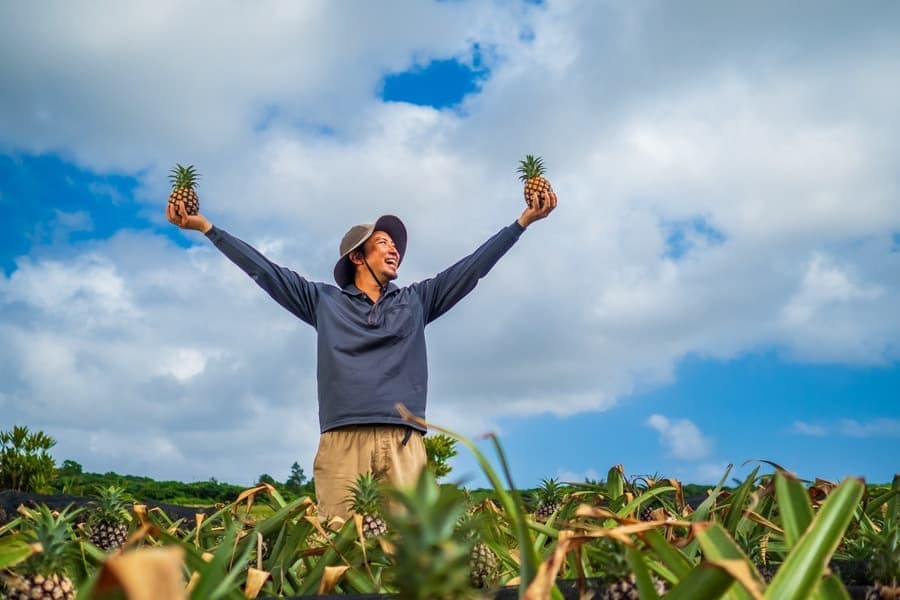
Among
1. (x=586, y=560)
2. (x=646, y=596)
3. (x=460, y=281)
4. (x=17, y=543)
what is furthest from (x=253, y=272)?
(x=646, y=596)

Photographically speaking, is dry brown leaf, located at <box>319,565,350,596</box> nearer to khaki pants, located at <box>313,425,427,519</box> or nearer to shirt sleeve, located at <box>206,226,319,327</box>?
khaki pants, located at <box>313,425,427,519</box>

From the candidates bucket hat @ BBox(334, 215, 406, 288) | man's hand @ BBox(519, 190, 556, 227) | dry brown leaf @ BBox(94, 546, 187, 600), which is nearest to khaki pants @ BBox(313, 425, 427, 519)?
bucket hat @ BBox(334, 215, 406, 288)

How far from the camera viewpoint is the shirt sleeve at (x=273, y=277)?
511cm

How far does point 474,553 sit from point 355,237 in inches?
159

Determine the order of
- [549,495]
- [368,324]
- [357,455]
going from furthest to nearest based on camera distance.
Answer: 1. [368,324]
2. [357,455]
3. [549,495]

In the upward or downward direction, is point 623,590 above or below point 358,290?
below

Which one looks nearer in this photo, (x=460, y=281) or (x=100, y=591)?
(x=100, y=591)

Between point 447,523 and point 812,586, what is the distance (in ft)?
2.36

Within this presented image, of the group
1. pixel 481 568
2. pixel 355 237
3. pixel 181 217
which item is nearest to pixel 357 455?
pixel 355 237

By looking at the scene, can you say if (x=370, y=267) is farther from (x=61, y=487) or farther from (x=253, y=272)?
(x=61, y=487)

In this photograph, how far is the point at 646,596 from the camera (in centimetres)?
107

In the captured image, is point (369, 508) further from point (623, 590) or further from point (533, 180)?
point (533, 180)

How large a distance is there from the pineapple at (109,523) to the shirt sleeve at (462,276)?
316 cm

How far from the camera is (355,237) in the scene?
5496 millimetres
